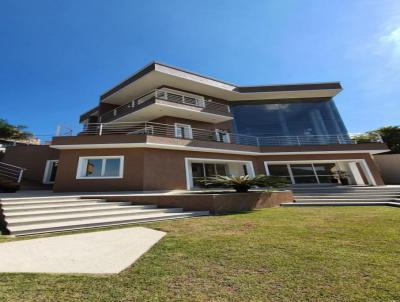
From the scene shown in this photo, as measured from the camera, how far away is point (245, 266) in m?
2.94

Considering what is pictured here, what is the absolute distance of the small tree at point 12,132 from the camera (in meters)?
18.4

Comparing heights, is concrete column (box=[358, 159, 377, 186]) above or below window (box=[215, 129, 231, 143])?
below

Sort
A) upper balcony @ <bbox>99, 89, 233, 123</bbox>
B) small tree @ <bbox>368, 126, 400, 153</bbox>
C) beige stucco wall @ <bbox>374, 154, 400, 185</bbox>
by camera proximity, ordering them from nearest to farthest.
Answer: upper balcony @ <bbox>99, 89, 233, 123</bbox> < beige stucco wall @ <bbox>374, 154, 400, 185</bbox> < small tree @ <bbox>368, 126, 400, 153</bbox>

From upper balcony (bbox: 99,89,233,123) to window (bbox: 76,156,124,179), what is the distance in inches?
198

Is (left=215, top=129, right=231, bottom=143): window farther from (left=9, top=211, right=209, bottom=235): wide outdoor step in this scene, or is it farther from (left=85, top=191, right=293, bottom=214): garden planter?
(left=9, top=211, right=209, bottom=235): wide outdoor step

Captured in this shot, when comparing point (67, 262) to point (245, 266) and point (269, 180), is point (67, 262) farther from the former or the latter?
point (269, 180)

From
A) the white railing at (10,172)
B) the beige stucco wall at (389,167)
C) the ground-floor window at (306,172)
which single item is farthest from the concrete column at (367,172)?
the white railing at (10,172)

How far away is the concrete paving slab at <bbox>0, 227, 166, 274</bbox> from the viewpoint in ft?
9.73

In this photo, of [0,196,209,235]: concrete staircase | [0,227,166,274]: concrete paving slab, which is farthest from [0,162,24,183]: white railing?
[0,227,166,274]: concrete paving slab

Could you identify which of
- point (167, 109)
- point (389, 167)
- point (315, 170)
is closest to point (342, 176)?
point (315, 170)

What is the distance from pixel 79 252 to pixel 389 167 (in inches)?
1027

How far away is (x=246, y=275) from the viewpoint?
104 inches

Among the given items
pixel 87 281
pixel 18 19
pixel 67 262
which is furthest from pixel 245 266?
pixel 18 19

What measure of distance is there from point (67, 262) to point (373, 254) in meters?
5.57
